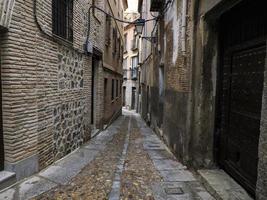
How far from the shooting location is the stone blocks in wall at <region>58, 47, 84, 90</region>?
20.6 ft

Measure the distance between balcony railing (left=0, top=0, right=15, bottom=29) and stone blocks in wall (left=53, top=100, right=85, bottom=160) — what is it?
2.34m

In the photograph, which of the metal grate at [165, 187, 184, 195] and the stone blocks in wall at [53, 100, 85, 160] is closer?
the metal grate at [165, 187, 184, 195]

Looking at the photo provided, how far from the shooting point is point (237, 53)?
4.54m

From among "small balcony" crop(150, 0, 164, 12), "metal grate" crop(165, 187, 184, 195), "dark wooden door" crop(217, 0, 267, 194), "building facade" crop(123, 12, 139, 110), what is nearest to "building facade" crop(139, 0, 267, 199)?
"dark wooden door" crop(217, 0, 267, 194)

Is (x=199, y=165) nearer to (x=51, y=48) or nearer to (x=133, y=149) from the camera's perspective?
(x=133, y=149)

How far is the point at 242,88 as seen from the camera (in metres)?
4.29

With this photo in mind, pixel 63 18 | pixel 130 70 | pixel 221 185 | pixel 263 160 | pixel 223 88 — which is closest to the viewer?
pixel 263 160

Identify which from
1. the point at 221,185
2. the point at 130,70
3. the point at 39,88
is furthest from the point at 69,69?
the point at 130,70

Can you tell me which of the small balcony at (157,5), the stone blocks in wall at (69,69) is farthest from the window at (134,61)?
the stone blocks in wall at (69,69)

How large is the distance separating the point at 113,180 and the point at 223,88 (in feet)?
8.70

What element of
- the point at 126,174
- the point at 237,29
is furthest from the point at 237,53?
the point at 126,174

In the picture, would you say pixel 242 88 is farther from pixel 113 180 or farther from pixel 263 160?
pixel 113 180

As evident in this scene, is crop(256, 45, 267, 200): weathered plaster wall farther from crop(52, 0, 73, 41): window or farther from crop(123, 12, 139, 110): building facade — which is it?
crop(123, 12, 139, 110): building facade

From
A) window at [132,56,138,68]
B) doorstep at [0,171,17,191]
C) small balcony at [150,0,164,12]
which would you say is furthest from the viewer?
window at [132,56,138,68]
